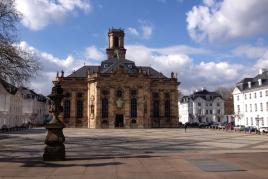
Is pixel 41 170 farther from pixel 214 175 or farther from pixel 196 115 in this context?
pixel 196 115

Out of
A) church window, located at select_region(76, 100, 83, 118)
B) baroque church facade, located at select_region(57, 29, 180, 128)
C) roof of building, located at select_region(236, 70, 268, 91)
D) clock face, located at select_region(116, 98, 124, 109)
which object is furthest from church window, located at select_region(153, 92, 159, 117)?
roof of building, located at select_region(236, 70, 268, 91)

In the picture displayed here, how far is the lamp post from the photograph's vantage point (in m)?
17.8

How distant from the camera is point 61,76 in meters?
81.8

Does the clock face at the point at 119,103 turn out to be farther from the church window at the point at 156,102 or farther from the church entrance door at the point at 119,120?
the church window at the point at 156,102

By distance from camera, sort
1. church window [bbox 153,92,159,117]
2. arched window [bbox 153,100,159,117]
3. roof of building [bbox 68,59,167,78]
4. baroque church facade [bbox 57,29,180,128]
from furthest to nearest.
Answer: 1. church window [bbox 153,92,159,117]
2. arched window [bbox 153,100,159,117]
3. roof of building [bbox 68,59,167,78]
4. baroque church facade [bbox 57,29,180,128]

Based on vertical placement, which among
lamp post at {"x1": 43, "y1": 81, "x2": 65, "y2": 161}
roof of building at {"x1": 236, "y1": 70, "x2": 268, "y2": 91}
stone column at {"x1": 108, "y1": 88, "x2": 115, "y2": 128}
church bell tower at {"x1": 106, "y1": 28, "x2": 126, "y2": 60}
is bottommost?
lamp post at {"x1": 43, "y1": 81, "x2": 65, "y2": 161}

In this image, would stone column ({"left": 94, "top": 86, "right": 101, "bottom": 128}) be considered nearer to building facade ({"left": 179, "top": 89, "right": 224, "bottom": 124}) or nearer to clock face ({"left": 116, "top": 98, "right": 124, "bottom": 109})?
clock face ({"left": 116, "top": 98, "right": 124, "bottom": 109})

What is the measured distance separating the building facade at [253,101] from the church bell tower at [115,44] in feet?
109

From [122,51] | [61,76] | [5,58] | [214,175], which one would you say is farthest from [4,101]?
[214,175]

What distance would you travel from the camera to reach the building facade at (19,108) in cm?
7203

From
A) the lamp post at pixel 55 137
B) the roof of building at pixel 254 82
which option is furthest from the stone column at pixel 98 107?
the lamp post at pixel 55 137

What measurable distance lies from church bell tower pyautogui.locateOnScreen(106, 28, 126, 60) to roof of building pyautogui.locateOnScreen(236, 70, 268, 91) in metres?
33.1

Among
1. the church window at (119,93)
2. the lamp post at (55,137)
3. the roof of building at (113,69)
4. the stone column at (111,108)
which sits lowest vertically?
the lamp post at (55,137)

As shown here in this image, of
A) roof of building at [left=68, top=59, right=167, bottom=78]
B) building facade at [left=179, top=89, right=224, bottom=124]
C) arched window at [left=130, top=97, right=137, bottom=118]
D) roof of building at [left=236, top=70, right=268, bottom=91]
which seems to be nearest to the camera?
roof of building at [left=236, top=70, right=268, bottom=91]
